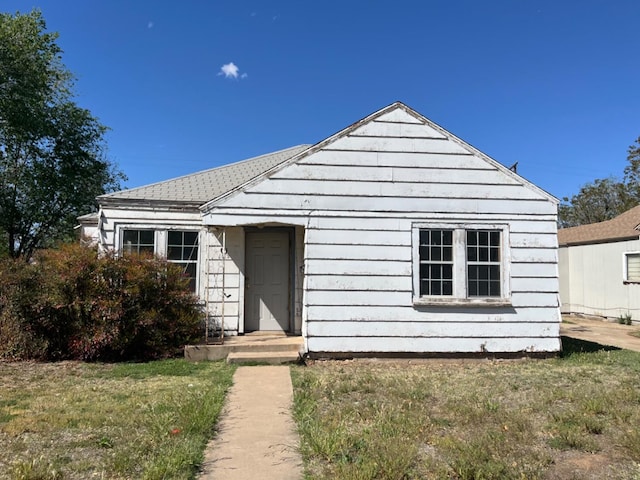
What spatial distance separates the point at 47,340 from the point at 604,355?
10502 mm

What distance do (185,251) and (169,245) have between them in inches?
13.7

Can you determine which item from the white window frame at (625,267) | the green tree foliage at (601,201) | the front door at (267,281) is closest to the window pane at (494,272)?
the front door at (267,281)

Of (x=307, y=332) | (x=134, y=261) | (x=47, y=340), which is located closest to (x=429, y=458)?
(x=307, y=332)

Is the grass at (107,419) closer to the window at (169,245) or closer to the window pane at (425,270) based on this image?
the window at (169,245)

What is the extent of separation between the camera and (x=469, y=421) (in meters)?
5.20

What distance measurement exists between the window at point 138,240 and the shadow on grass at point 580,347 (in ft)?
28.1

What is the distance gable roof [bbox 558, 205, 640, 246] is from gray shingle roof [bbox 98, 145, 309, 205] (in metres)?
12.2

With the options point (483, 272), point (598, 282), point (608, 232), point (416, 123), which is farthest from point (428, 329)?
point (608, 232)

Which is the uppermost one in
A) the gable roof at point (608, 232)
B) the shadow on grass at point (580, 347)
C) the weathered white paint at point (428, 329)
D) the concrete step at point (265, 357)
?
the gable roof at point (608, 232)

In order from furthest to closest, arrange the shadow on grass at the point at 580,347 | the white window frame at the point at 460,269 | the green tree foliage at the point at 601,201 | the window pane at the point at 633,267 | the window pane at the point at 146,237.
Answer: the green tree foliage at the point at 601,201 < the window pane at the point at 633,267 < the window pane at the point at 146,237 < the shadow on grass at the point at 580,347 < the white window frame at the point at 460,269

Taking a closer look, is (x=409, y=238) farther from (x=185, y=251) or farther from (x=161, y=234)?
(x=161, y=234)

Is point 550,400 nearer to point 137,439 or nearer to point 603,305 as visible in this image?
point 137,439

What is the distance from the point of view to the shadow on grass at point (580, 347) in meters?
9.75

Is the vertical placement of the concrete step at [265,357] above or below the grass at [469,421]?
above
